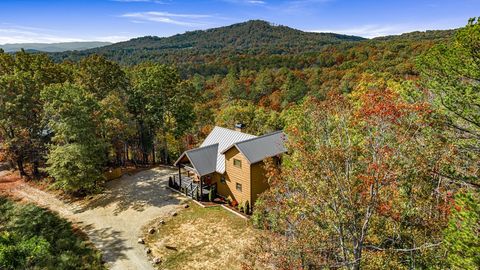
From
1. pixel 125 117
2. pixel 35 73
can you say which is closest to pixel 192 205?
pixel 125 117

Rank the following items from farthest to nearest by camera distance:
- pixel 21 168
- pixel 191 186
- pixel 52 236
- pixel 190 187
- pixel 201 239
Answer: pixel 21 168 < pixel 190 187 < pixel 191 186 < pixel 52 236 < pixel 201 239

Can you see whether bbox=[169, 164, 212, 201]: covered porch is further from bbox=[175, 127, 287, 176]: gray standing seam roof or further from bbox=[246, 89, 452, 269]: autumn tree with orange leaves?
bbox=[246, 89, 452, 269]: autumn tree with orange leaves

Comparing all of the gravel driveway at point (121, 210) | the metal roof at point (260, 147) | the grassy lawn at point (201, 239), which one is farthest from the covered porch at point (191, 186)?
the metal roof at point (260, 147)

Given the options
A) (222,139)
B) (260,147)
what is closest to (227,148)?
(260,147)

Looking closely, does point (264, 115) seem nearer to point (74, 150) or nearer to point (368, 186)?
point (74, 150)

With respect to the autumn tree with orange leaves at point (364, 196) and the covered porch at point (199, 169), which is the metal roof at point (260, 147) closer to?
the covered porch at point (199, 169)

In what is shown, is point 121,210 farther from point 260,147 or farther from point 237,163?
point 260,147
